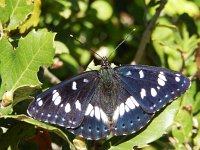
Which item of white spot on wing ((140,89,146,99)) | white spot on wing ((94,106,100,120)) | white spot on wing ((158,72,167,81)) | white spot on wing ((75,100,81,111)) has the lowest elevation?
white spot on wing ((94,106,100,120))

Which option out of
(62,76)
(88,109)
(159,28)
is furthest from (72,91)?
(159,28)

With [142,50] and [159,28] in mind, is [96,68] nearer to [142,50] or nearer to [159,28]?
[142,50]

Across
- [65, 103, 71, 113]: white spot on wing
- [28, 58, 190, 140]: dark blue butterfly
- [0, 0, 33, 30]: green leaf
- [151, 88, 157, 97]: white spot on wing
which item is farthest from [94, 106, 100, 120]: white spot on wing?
[0, 0, 33, 30]: green leaf

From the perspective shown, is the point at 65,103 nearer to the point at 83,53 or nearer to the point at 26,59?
the point at 26,59

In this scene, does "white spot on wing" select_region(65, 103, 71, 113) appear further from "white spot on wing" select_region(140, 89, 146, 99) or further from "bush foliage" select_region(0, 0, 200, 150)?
"white spot on wing" select_region(140, 89, 146, 99)

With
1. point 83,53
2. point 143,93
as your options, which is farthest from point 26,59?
point 83,53

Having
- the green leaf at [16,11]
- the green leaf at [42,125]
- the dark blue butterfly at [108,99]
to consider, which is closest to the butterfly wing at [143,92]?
the dark blue butterfly at [108,99]
